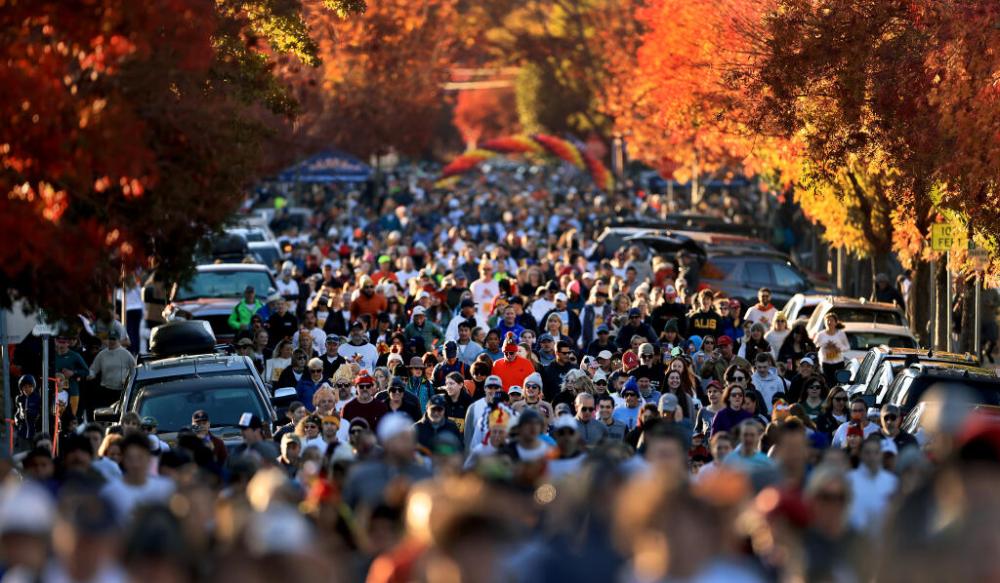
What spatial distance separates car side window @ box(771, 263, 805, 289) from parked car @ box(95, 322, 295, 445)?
54.4 feet

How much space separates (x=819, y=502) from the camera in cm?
843

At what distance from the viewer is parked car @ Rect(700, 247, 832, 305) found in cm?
3300

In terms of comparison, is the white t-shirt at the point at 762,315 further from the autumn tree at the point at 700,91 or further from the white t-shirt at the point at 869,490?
the white t-shirt at the point at 869,490

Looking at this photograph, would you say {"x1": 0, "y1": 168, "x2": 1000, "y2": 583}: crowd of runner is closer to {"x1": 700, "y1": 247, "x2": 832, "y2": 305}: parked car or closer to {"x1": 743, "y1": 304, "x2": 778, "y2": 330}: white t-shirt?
{"x1": 743, "y1": 304, "x2": 778, "y2": 330}: white t-shirt

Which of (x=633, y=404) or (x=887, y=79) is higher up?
(x=887, y=79)

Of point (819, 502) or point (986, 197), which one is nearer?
point (819, 502)

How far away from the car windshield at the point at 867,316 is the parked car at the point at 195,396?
10.2 metres

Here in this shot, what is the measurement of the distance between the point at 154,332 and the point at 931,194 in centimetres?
969

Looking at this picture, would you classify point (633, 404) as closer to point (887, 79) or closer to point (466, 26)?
point (887, 79)

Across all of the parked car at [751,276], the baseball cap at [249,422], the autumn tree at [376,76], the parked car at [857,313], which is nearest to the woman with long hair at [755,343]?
the parked car at [857,313]

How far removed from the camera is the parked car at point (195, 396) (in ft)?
56.1

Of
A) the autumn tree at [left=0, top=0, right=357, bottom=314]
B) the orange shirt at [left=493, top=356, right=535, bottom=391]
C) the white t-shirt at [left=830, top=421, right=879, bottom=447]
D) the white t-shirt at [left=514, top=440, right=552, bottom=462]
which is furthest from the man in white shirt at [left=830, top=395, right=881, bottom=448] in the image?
the autumn tree at [left=0, top=0, right=357, bottom=314]

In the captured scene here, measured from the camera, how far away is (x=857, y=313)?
26.0 meters

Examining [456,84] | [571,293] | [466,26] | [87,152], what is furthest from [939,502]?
[456,84]
